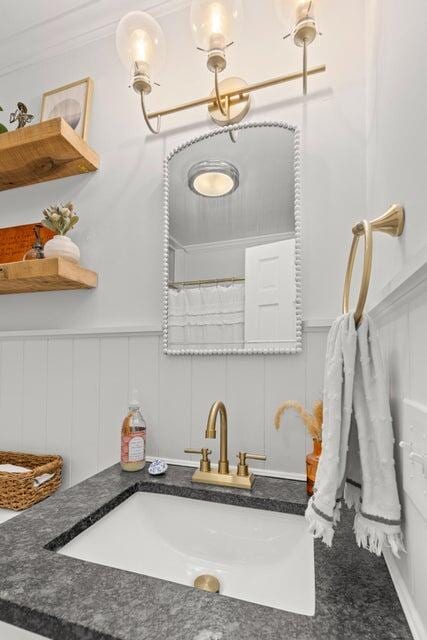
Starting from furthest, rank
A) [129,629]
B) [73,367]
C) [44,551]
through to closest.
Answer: [73,367] < [44,551] < [129,629]

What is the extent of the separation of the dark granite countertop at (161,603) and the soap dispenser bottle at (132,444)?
32cm

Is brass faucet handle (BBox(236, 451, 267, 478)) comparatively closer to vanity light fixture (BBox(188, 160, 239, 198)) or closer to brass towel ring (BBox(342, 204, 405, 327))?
brass towel ring (BBox(342, 204, 405, 327))

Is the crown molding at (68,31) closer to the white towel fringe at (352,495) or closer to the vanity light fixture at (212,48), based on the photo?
the vanity light fixture at (212,48)

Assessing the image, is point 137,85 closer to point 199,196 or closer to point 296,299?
point 199,196

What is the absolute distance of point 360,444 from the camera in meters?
0.53

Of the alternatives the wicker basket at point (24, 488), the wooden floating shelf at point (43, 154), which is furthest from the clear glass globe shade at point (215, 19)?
the wicker basket at point (24, 488)

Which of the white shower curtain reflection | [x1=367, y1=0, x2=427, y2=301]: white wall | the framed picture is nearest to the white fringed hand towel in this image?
[x1=367, y1=0, x2=427, y2=301]: white wall

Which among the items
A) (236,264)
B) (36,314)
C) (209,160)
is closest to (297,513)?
(236,264)

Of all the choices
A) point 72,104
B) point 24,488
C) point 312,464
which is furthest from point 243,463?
point 72,104

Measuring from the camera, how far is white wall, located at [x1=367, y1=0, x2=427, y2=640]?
17.2 inches

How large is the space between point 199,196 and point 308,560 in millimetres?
1005

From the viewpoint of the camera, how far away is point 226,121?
1.10m

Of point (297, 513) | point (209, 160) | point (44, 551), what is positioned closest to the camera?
point (44, 551)

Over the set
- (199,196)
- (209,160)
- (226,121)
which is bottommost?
(199,196)
